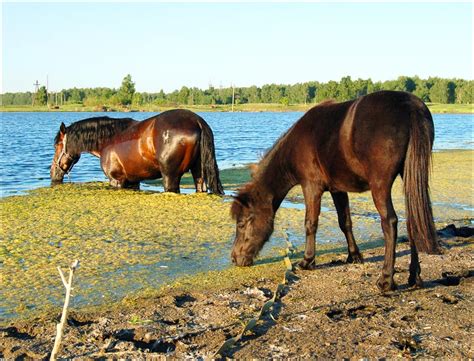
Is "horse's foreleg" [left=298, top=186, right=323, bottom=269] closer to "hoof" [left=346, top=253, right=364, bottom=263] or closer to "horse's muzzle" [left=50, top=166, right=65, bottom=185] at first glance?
"hoof" [left=346, top=253, right=364, bottom=263]

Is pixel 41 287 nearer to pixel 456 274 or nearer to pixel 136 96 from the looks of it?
pixel 456 274

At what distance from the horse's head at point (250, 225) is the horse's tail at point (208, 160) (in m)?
4.87

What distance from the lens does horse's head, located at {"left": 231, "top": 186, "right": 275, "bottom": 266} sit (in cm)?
719

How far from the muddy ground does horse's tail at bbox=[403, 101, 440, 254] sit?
0.63 meters

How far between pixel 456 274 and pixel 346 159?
193 cm

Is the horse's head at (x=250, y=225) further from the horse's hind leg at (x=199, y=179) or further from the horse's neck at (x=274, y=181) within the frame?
the horse's hind leg at (x=199, y=179)

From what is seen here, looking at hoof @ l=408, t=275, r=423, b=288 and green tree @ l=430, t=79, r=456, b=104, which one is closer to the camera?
hoof @ l=408, t=275, r=423, b=288

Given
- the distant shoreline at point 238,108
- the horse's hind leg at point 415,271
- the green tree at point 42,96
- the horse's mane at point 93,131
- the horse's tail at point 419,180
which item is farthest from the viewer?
the green tree at point 42,96

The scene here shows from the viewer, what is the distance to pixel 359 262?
7.36 meters

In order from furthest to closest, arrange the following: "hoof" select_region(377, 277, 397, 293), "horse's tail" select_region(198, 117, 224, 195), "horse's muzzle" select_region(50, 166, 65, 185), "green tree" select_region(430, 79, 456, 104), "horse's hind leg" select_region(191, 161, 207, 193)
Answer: "green tree" select_region(430, 79, 456, 104)
"horse's muzzle" select_region(50, 166, 65, 185)
"horse's hind leg" select_region(191, 161, 207, 193)
"horse's tail" select_region(198, 117, 224, 195)
"hoof" select_region(377, 277, 397, 293)

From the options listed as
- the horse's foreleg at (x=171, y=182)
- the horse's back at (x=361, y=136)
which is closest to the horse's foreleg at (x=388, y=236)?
the horse's back at (x=361, y=136)

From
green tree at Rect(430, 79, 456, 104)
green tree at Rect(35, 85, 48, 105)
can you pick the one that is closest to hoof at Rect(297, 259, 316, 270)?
green tree at Rect(430, 79, 456, 104)

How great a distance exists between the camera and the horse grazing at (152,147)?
39.9 feet

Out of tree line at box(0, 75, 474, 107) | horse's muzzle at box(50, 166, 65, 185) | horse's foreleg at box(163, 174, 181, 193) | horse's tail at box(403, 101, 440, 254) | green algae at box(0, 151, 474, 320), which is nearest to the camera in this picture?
horse's tail at box(403, 101, 440, 254)
